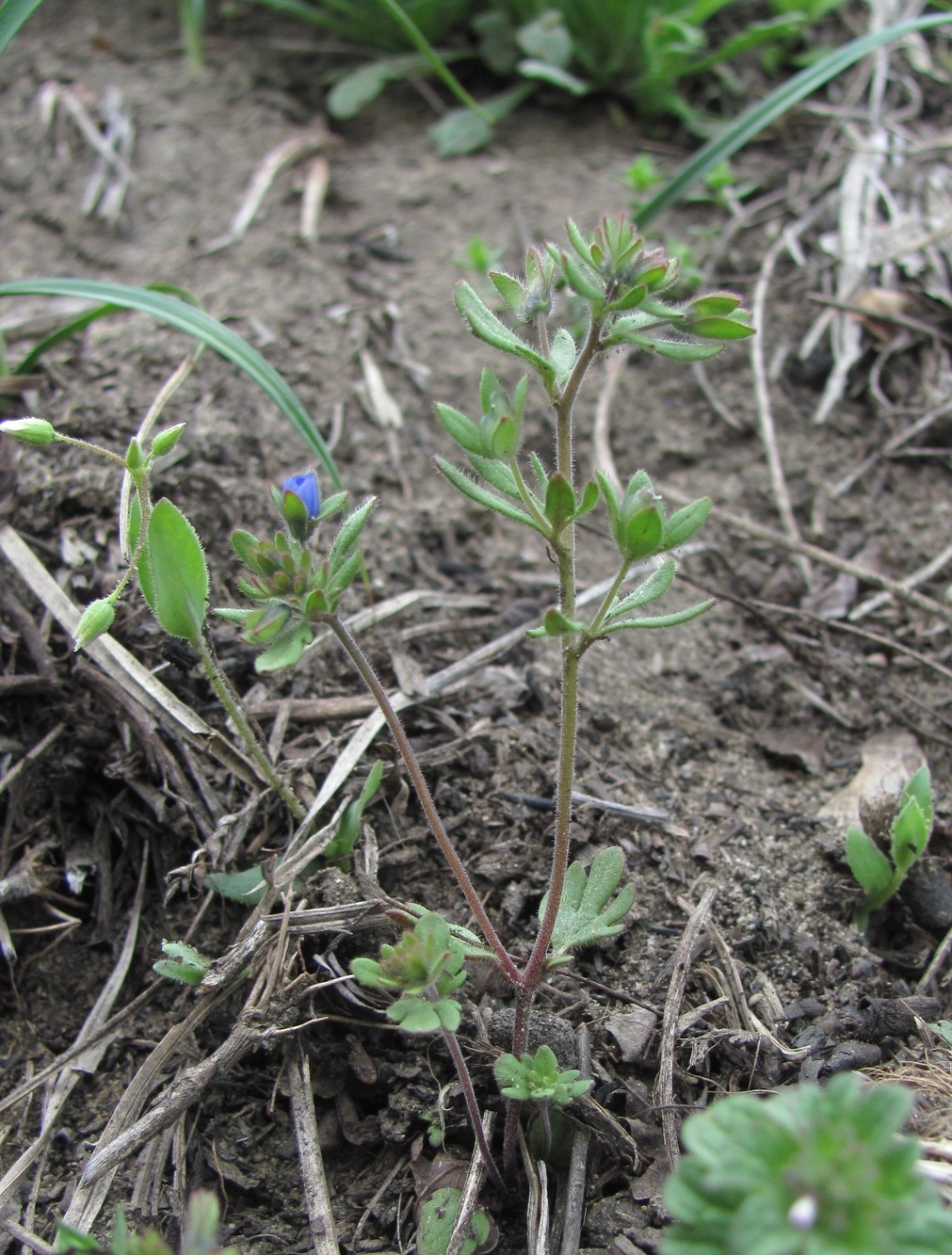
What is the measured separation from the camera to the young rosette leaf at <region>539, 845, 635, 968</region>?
2016 mm

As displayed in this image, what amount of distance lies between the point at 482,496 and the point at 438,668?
3.17ft

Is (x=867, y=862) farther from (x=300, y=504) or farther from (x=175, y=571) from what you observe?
(x=175, y=571)

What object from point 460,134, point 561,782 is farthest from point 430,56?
point 561,782

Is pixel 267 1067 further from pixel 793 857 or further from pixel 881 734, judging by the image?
pixel 881 734

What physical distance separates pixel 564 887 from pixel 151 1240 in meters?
0.99

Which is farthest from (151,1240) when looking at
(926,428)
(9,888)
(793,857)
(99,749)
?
(926,428)

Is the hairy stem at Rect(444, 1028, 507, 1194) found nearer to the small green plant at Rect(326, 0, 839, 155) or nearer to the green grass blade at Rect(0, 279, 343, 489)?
the green grass blade at Rect(0, 279, 343, 489)

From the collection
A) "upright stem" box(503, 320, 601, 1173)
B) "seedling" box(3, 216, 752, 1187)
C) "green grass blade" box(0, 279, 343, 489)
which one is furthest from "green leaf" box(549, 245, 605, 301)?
"green grass blade" box(0, 279, 343, 489)

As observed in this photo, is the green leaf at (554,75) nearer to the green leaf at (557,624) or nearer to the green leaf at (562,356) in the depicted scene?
the green leaf at (562,356)

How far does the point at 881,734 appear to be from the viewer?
9.51 ft

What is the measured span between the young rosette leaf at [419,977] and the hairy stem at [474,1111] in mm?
91

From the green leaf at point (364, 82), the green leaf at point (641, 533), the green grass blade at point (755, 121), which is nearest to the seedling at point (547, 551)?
the green leaf at point (641, 533)

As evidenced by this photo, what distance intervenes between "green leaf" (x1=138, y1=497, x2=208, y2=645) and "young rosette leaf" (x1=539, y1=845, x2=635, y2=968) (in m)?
0.93

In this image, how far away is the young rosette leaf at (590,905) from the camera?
2.02 meters
